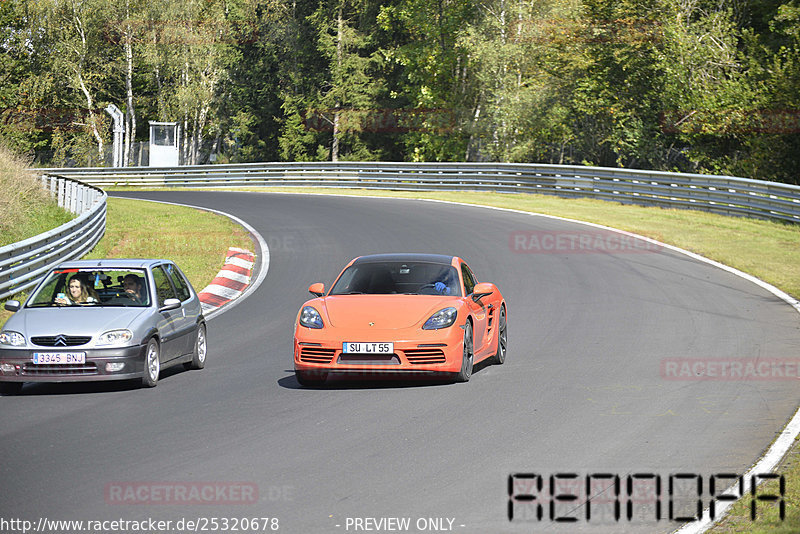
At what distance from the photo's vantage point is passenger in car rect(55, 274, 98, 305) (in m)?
12.0

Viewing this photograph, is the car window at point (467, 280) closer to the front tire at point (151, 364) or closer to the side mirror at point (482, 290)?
the side mirror at point (482, 290)

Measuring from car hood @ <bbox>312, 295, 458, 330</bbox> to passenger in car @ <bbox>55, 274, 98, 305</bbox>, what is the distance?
2.74 m

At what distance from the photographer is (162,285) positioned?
1286 cm

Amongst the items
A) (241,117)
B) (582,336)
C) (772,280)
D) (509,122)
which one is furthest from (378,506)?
(241,117)

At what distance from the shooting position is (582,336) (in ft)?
47.0

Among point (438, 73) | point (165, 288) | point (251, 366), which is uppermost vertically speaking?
point (438, 73)

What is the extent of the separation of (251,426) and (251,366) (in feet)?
11.9

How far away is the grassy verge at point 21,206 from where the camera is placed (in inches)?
907

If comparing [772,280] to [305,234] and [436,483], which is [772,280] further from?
[436,483]

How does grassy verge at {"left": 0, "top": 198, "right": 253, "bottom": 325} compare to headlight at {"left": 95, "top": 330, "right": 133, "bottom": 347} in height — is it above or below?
below

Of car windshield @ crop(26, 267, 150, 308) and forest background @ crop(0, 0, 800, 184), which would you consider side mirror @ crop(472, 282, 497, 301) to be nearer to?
car windshield @ crop(26, 267, 150, 308)

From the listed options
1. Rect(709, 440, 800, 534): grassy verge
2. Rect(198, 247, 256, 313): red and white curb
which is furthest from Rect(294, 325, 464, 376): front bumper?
Rect(198, 247, 256, 313): red and white curb

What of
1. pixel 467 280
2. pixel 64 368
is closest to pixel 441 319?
pixel 467 280

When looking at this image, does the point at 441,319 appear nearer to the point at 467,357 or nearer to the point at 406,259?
the point at 467,357
